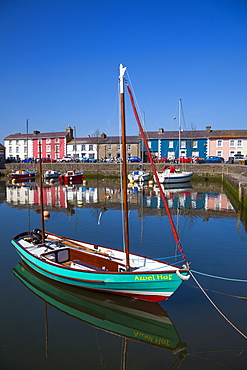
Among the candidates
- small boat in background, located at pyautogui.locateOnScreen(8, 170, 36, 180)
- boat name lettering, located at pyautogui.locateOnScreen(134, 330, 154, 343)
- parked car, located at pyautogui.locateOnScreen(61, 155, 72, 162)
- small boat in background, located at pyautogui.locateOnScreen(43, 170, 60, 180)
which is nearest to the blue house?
parked car, located at pyautogui.locateOnScreen(61, 155, 72, 162)

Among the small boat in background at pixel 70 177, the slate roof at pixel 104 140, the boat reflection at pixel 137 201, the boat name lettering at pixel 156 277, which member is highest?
the slate roof at pixel 104 140

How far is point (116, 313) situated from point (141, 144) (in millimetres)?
61124

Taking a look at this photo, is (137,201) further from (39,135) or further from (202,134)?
(39,135)

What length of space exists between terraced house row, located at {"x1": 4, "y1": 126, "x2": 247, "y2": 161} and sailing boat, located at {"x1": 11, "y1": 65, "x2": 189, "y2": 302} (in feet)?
160

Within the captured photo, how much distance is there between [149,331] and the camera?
898 centimetres

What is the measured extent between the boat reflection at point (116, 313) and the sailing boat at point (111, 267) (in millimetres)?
367

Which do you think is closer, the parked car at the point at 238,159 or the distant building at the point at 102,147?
the parked car at the point at 238,159

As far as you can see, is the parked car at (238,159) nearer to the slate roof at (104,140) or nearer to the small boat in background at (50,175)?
the slate roof at (104,140)

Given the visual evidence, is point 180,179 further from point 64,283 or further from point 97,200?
point 64,283

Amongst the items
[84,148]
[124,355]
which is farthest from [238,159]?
[124,355]

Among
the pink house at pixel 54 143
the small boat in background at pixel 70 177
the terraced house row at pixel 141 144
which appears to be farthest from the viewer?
the pink house at pixel 54 143

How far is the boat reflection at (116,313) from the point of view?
8695 mm

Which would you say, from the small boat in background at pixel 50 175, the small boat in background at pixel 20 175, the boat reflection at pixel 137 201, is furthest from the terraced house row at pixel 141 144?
the boat reflection at pixel 137 201

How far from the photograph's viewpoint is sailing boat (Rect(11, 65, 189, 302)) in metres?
9.49
